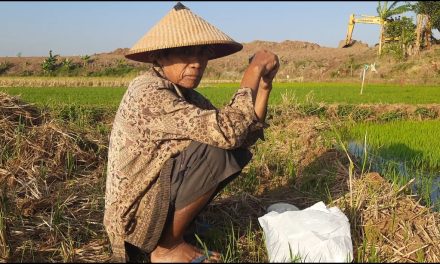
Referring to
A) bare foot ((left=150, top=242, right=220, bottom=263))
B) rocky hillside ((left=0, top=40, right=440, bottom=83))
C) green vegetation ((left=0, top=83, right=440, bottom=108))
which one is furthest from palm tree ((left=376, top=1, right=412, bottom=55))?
bare foot ((left=150, top=242, right=220, bottom=263))

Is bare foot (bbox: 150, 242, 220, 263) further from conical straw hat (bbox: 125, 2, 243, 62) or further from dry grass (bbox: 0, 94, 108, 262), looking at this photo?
conical straw hat (bbox: 125, 2, 243, 62)

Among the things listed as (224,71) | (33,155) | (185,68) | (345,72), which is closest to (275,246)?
(185,68)

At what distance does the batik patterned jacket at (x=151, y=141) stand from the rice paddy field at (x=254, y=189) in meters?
0.23

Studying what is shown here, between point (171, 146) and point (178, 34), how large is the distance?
46cm

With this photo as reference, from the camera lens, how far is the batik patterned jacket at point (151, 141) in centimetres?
167

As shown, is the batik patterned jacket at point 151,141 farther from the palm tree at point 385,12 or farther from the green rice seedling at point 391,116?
→ the palm tree at point 385,12

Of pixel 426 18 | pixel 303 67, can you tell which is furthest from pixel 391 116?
pixel 303 67

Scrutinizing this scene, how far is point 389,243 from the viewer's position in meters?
2.05

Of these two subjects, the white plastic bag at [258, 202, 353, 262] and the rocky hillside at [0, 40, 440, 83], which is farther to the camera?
the rocky hillside at [0, 40, 440, 83]

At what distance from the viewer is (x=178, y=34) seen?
1794 millimetres

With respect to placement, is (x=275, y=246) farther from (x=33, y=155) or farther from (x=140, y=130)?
(x=33, y=155)

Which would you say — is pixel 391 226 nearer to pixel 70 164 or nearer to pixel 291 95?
pixel 70 164

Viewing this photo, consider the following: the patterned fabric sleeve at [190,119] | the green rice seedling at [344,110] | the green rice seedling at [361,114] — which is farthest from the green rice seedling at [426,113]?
the patterned fabric sleeve at [190,119]

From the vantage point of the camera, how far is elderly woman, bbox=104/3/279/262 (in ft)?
5.51
